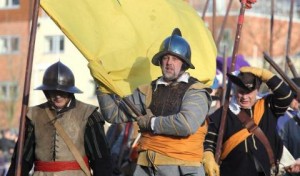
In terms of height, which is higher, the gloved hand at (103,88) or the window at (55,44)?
the gloved hand at (103,88)

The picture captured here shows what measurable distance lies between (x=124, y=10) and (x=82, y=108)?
1.33 metres

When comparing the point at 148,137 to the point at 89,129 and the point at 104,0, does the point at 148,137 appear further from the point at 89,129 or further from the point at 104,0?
the point at 104,0

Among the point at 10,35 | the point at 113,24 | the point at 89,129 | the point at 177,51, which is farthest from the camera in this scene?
the point at 10,35

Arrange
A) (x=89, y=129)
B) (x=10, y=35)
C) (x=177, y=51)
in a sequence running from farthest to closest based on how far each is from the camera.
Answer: (x=10, y=35), (x=89, y=129), (x=177, y=51)

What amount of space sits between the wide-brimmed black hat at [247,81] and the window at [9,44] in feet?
117

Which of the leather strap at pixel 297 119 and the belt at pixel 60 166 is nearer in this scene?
the belt at pixel 60 166

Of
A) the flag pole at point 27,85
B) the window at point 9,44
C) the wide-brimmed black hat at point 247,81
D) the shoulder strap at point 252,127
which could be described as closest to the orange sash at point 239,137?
the shoulder strap at point 252,127

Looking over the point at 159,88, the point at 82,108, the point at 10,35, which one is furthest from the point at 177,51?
the point at 10,35

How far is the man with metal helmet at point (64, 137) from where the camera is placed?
905cm

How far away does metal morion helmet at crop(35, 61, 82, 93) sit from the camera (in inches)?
356

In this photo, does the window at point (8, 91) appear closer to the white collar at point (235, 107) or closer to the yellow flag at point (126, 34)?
the yellow flag at point (126, 34)

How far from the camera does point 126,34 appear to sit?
9844mm

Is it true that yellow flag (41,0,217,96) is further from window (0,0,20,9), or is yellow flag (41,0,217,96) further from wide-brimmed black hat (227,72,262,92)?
window (0,0,20,9)

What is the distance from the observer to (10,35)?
144 ft
